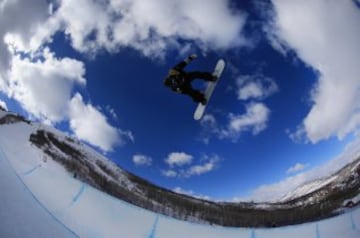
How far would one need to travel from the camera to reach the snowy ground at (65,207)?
425 centimetres

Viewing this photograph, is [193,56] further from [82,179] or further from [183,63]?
[82,179]

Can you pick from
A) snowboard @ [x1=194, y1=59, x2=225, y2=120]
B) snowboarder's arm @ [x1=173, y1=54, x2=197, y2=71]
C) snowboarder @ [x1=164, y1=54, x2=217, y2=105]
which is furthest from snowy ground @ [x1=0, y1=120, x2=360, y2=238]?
snowboarder's arm @ [x1=173, y1=54, x2=197, y2=71]

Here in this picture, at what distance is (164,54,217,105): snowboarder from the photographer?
14.7 feet

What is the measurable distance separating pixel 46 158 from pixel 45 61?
3.27ft

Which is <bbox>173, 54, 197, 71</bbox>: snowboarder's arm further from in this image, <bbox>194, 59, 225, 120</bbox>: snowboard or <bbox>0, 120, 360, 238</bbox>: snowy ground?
<bbox>0, 120, 360, 238</bbox>: snowy ground

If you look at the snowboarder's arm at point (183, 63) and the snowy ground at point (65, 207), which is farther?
the snowboarder's arm at point (183, 63)

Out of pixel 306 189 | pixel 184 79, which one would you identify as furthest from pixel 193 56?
pixel 306 189

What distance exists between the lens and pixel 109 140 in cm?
443

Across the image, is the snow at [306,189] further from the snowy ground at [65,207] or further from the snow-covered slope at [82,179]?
the snowy ground at [65,207]

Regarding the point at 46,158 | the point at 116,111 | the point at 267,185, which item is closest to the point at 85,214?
the point at 46,158

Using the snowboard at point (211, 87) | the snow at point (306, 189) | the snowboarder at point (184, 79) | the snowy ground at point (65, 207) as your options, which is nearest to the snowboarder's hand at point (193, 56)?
→ the snowboarder at point (184, 79)

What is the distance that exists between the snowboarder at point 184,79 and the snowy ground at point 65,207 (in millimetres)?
1309

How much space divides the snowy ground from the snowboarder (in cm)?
131

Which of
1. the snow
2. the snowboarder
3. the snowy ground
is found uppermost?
the snowboarder
